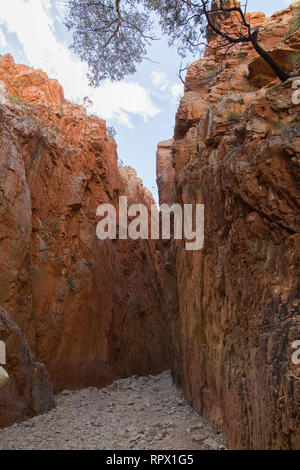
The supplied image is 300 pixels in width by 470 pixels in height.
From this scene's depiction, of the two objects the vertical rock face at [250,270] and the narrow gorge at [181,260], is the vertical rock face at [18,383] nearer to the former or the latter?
the narrow gorge at [181,260]

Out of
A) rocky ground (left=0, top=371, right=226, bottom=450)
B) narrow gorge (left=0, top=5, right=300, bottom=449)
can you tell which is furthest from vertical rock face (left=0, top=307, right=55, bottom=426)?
rocky ground (left=0, top=371, right=226, bottom=450)

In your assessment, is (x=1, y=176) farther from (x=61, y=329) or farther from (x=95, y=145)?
(x=95, y=145)

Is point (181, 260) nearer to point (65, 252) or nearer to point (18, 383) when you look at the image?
point (65, 252)

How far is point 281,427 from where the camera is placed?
3783mm

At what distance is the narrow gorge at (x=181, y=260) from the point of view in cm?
474

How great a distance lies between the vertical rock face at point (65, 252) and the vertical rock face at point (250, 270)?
480cm

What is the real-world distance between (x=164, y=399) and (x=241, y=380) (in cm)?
628

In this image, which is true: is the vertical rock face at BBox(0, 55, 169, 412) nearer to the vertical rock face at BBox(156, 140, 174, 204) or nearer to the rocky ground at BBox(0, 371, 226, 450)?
the rocky ground at BBox(0, 371, 226, 450)

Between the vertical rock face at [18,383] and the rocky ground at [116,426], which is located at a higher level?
the vertical rock face at [18,383]

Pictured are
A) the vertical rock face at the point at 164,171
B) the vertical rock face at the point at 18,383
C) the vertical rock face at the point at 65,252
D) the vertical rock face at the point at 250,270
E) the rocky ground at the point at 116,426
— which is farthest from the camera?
the vertical rock face at the point at 164,171

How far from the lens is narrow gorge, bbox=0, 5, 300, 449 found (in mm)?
4738

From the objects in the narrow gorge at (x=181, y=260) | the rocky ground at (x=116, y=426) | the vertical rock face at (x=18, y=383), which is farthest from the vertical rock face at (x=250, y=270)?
the vertical rock face at (x=18, y=383)

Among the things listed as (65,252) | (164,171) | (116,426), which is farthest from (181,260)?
(164,171)
